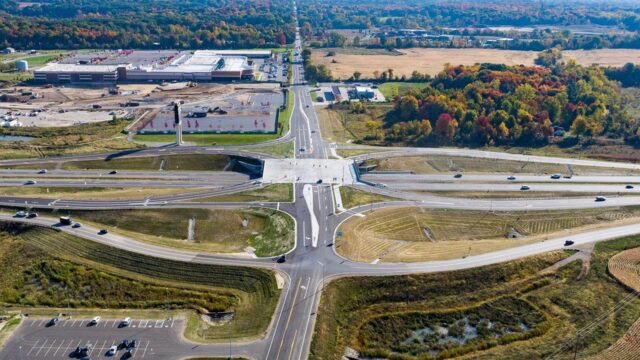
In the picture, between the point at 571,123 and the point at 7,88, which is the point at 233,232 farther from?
the point at 7,88

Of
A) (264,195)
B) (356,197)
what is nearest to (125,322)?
(264,195)

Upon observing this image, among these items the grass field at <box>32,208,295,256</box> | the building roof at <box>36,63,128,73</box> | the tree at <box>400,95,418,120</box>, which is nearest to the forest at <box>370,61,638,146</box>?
the tree at <box>400,95,418,120</box>

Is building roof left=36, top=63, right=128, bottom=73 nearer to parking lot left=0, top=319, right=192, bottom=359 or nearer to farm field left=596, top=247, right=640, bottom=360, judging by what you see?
parking lot left=0, top=319, right=192, bottom=359

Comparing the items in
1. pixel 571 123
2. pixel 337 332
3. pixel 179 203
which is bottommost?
pixel 337 332

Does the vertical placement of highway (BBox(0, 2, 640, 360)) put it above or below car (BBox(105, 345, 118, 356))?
above

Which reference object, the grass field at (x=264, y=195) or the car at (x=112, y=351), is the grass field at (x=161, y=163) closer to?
the grass field at (x=264, y=195)

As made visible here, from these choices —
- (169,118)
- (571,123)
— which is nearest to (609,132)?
(571,123)
